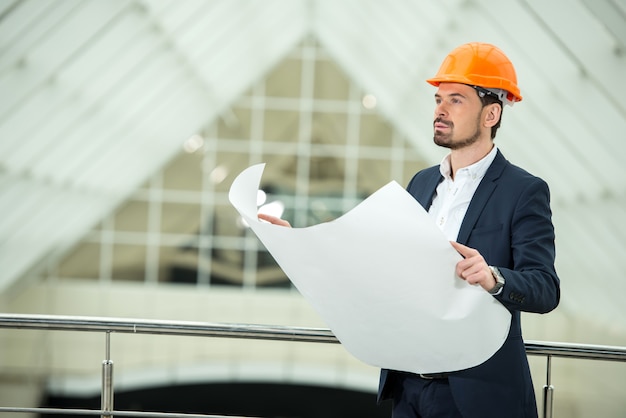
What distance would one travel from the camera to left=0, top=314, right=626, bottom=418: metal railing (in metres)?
3.44

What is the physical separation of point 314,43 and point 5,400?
1564 centimetres

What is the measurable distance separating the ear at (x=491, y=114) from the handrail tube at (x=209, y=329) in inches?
47.7

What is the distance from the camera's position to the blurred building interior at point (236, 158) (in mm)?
12672

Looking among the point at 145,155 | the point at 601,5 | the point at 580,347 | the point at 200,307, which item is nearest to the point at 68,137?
the point at 145,155

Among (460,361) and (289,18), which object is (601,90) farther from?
(289,18)

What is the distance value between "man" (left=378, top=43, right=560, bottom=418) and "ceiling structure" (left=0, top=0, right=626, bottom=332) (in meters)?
5.74

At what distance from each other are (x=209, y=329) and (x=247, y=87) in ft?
83.0

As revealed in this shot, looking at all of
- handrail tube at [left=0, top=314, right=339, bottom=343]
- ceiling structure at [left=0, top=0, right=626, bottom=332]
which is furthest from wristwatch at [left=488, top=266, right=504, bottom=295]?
ceiling structure at [left=0, top=0, right=626, bottom=332]

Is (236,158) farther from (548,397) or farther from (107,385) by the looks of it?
(548,397)

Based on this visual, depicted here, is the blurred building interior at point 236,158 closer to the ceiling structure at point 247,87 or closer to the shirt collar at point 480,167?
the ceiling structure at point 247,87

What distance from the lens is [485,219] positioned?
8.39 ft

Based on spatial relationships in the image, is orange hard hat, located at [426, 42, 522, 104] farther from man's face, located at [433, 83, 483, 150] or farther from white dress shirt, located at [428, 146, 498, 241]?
white dress shirt, located at [428, 146, 498, 241]

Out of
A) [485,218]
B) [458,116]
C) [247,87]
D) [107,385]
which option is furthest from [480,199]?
[247,87]

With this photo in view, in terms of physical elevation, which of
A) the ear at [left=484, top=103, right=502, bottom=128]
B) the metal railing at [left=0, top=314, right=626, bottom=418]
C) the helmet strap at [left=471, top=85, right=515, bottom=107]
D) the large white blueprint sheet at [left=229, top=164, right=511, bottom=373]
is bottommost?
the metal railing at [left=0, top=314, right=626, bottom=418]
